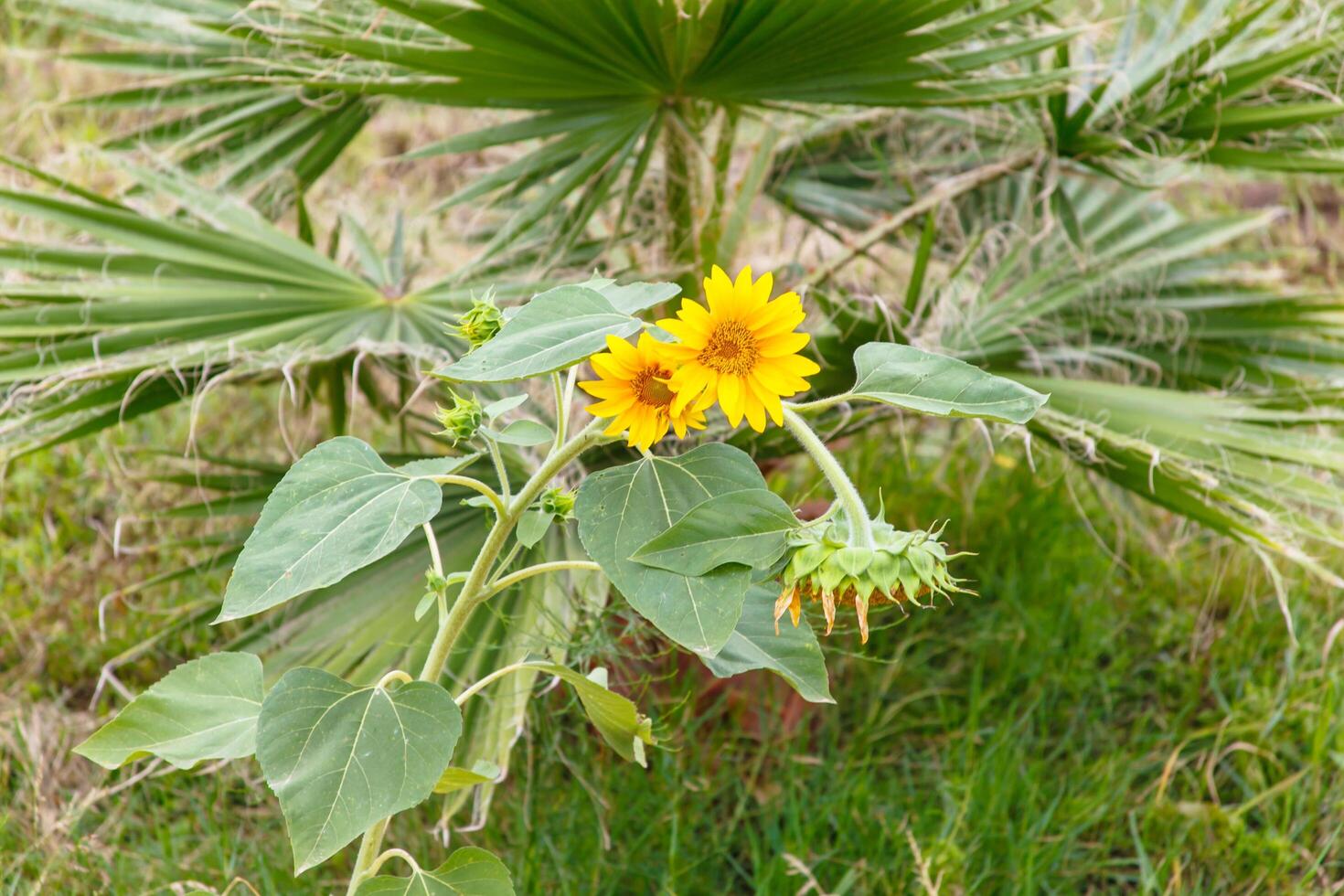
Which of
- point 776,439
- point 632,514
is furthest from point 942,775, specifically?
point 632,514

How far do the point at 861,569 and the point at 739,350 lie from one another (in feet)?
0.53

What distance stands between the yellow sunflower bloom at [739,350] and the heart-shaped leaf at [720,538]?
0.17ft

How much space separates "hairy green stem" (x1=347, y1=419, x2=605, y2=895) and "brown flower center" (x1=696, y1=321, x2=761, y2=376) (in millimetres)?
99

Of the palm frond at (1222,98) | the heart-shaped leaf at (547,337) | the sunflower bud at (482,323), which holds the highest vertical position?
the palm frond at (1222,98)

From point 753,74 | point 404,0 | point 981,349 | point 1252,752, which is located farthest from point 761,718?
point 404,0

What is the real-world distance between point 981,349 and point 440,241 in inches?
52.1

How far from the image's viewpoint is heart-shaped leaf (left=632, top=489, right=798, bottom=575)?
799 mm

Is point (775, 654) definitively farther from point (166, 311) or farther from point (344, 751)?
point (166, 311)

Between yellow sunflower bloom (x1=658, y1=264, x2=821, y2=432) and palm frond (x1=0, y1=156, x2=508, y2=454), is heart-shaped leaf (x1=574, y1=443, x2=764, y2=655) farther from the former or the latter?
palm frond (x1=0, y1=156, x2=508, y2=454)

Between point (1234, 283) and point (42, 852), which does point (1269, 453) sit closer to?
point (1234, 283)

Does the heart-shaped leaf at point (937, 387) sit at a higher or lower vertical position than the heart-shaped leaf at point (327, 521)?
higher

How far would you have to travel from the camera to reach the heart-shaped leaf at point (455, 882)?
0.94 meters

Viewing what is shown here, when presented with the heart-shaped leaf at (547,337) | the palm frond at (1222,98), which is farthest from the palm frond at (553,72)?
the heart-shaped leaf at (547,337)

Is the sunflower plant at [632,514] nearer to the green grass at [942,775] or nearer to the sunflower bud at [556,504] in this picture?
the sunflower bud at [556,504]
